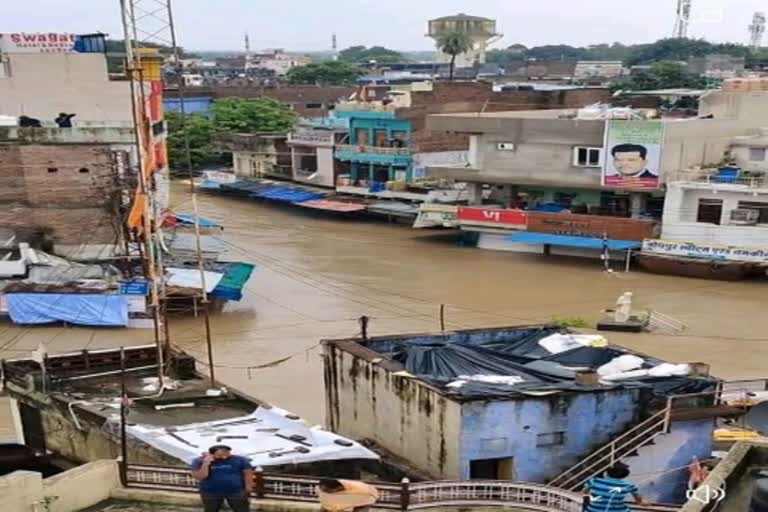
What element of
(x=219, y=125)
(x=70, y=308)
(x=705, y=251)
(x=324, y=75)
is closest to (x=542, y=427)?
(x=70, y=308)

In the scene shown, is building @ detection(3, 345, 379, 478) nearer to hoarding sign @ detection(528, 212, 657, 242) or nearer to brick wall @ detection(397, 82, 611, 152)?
hoarding sign @ detection(528, 212, 657, 242)

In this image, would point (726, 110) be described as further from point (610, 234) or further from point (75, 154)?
point (75, 154)

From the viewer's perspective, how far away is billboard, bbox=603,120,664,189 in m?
33.0

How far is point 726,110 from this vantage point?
38.6 metres

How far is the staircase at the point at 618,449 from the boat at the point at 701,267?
21.9 meters

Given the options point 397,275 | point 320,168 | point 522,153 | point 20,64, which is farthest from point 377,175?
point 20,64

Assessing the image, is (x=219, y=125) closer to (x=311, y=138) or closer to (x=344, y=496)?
(x=311, y=138)

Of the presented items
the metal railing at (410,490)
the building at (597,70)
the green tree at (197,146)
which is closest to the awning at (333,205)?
the green tree at (197,146)

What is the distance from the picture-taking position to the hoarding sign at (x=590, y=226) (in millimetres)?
33219

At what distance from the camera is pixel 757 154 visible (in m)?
35.3

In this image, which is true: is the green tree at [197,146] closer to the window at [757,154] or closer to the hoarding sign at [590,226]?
the hoarding sign at [590,226]

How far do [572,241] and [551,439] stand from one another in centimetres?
2426

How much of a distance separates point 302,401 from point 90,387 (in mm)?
6544

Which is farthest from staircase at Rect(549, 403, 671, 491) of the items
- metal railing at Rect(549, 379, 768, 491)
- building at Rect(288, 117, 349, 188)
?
building at Rect(288, 117, 349, 188)
